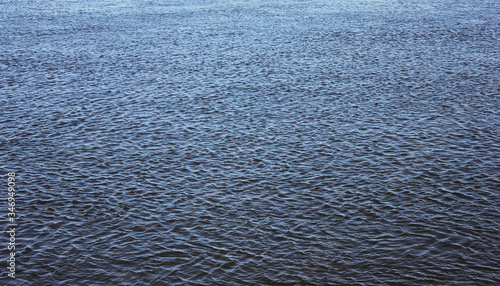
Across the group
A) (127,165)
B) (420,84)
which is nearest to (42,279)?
(127,165)

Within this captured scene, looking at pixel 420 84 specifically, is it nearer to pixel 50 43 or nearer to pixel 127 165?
pixel 127 165

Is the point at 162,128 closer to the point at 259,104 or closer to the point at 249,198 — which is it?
the point at 259,104

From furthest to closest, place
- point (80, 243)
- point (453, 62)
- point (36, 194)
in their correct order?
point (453, 62) → point (36, 194) → point (80, 243)

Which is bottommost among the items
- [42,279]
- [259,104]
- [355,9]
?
[42,279]

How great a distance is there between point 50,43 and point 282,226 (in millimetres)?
62604

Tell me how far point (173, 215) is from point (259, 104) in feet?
74.2

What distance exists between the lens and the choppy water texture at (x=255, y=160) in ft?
94.6

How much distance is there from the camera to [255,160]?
41062 millimetres

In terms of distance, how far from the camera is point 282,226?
3203 cm

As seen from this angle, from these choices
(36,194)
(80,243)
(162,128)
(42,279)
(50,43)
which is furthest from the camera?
(50,43)

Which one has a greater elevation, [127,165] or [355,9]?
[355,9]

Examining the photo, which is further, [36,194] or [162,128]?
[162,128]

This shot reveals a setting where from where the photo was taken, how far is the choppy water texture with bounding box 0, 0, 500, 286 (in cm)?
2884

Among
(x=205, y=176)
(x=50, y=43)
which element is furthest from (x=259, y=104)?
(x=50, y=43)
